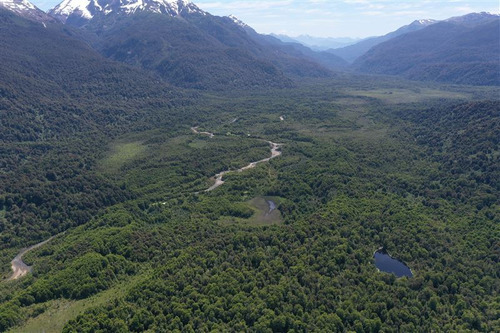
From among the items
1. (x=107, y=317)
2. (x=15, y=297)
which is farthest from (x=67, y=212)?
(x=107, y=317)

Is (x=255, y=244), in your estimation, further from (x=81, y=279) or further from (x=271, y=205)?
(x=81, y=279)

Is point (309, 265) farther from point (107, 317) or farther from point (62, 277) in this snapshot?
point (62, 277)

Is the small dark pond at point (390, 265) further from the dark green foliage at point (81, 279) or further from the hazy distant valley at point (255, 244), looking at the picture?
the dark green foliage at point (81, 279)

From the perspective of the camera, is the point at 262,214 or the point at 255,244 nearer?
the point at 255,244

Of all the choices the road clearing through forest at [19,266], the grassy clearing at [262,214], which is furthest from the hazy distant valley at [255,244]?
the grassy clearing at [262,214]

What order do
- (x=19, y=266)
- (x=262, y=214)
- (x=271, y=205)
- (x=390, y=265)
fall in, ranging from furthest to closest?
(x=271, y=205) → (x=262, y=214) → (x=19, y=266) → (x=390, y=265)

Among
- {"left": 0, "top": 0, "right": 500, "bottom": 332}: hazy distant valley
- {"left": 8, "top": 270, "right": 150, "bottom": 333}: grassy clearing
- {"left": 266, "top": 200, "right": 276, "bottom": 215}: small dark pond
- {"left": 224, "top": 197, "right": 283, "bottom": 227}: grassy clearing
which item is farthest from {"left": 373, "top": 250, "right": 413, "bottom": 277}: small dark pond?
{"left": 8, "top": 270, "right": 150, "bottom": 333}: grassy clearing

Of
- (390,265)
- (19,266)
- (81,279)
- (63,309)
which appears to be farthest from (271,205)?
(19,266)
